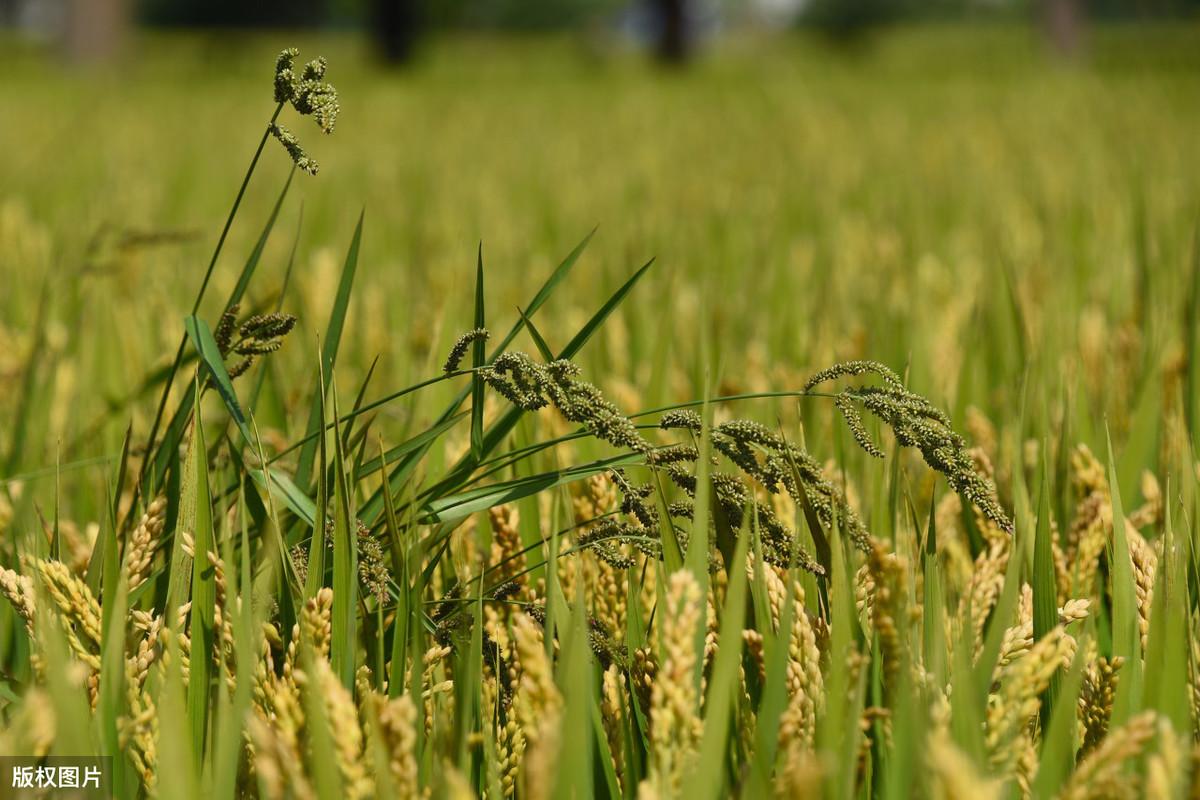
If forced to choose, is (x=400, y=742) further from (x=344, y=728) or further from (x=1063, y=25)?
(x=1063, y=25)

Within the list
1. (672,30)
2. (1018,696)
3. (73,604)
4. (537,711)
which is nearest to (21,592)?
(73,604)

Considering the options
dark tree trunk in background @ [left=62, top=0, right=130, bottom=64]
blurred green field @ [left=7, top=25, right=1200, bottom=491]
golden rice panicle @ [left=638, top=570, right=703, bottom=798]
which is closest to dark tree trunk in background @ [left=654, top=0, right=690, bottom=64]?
dark tree trunk in background @ [left=62, top=0, right=130, bottom=64]

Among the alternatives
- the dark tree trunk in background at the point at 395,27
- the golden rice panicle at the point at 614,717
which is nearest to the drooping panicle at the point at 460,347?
the golden rice panicle at the point at 614,717

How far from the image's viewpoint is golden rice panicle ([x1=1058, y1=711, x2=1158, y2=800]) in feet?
2.11

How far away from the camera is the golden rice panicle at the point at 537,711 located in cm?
60

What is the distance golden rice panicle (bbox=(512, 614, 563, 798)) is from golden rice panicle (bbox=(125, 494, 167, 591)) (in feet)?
1.01

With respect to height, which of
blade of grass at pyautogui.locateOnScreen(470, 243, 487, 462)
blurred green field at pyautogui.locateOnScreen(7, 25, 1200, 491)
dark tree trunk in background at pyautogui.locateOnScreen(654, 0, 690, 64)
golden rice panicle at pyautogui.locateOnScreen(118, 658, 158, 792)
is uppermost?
dark tree trunk in background at pyautogui.locateOnScreen(654, 0, 690, 64)

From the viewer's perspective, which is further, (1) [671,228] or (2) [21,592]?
(1) [671,228]

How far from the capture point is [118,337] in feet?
6.70

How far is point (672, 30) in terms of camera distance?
16375mm

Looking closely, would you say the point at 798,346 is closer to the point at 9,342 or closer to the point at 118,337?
the point at 118,337

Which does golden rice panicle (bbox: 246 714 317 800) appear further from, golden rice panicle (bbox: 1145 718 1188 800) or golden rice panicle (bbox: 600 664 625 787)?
Result: golden rice panicle (bbox: 1145 718 1188 800)

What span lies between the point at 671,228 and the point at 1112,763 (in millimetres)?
2794

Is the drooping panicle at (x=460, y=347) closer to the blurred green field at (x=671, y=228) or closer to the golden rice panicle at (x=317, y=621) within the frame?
the golden rice panicle at (x=317, y=621)
